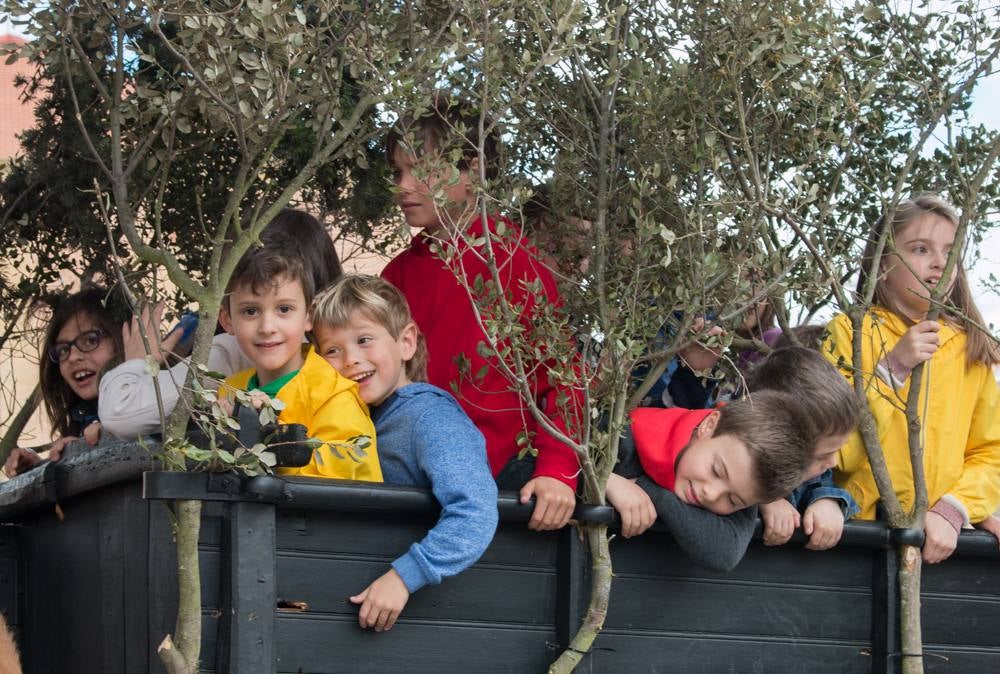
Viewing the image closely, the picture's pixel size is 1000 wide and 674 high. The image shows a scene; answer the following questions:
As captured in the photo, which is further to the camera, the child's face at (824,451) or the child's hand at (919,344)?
the child's hand at (919,344)

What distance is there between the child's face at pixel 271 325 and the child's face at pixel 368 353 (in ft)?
0.29

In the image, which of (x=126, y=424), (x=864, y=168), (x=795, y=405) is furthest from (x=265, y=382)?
(x=864, y=168)

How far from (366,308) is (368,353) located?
139 millimetres

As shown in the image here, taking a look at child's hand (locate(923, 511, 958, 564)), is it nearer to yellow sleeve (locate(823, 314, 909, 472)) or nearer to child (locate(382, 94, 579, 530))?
yellow sleeve (locate(823, 314, 909, 472))

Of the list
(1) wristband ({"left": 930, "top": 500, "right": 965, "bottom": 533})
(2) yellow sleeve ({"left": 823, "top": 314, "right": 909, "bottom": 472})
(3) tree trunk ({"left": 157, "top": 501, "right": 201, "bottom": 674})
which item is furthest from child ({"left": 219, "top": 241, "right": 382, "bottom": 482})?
(1) wristband ({"left": 930, "top": 500, "right": 965, "bottom": 533})

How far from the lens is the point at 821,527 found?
10.5ft

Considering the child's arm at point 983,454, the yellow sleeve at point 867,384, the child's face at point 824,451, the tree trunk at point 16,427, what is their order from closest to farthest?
the child's face at point 824,451, the yellow sleeve at point 867,384, the child's arm at point 983,454, the tree trunk at point 16,427

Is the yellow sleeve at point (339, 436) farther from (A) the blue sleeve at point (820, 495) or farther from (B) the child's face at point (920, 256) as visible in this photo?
(B) the child's face at point (920, 256)

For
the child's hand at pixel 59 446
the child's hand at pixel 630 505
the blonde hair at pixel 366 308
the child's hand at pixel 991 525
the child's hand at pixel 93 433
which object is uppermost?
the blonde hair at pixel 366 308

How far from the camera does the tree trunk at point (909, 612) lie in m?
3.27

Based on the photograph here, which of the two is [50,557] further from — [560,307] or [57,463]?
[560,307]

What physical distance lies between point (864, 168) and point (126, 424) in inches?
92.9

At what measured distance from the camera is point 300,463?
2.62 m

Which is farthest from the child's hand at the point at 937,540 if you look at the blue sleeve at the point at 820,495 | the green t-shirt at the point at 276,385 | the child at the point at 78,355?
the child at the point at 78,355
